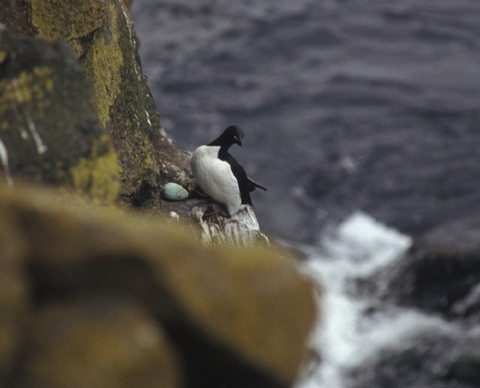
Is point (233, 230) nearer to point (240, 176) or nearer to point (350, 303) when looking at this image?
point (240, 176)

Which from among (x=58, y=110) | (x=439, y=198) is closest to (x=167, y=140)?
(x=58, y=110)

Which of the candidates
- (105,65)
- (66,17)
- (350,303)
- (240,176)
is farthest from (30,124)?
(350,303)

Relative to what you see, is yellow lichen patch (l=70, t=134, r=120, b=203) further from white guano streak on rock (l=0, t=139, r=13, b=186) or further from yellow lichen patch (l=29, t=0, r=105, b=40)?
yellow lichen patch (l=29, t=0, r=105, b=40)

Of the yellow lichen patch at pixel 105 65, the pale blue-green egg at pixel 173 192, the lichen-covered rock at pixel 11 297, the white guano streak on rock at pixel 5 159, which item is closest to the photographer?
the lichen-covered rock at pixel 11 297

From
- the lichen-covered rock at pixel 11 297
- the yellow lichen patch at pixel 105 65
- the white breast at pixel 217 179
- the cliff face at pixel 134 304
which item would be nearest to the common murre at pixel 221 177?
the white breast at pixel 217 179

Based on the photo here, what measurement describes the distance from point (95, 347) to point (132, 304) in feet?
0.69

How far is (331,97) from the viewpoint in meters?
21.1

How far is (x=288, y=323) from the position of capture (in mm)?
3320

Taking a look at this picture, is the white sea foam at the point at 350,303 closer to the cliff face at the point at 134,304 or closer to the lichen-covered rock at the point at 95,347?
the cliff face at the point at 134,304

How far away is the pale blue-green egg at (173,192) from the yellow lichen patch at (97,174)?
3.24 meters

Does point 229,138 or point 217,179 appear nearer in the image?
point 217,179

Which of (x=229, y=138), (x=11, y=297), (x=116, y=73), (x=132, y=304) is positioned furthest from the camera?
(x=229, y=138)

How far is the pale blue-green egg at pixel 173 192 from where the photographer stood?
7896mm

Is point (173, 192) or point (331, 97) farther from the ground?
point (331, 97)
